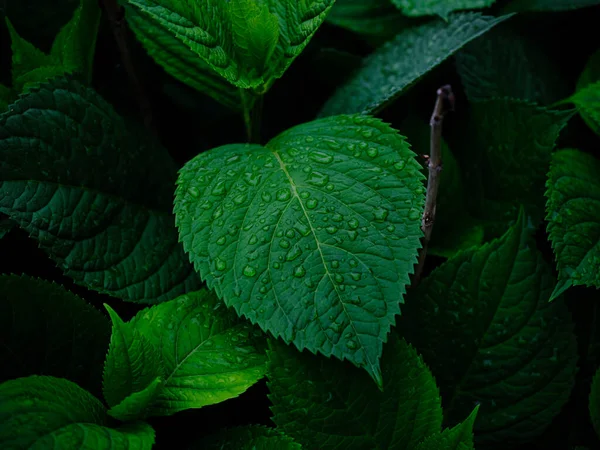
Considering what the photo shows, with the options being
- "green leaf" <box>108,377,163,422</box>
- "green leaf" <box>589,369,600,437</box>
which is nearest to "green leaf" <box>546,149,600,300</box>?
"green leaf" <box>589,369,600,437</box>

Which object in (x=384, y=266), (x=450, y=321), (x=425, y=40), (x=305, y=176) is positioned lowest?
(x=450, y=321)

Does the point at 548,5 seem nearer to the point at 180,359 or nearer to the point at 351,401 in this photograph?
the point at 351,401

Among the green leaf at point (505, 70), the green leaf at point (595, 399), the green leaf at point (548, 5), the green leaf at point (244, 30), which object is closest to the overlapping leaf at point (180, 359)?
the green leaf at point (244, 30)

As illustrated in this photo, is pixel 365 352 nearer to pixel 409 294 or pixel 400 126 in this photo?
pixel 409 294

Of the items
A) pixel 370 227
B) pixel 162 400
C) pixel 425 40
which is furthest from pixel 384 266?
pixel 425 40

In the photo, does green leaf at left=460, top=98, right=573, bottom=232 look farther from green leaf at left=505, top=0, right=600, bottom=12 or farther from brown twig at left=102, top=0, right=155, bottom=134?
brown twig at left=102, top=0, right=155, bottom=134

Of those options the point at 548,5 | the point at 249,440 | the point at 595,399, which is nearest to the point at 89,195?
the point at 249,440
